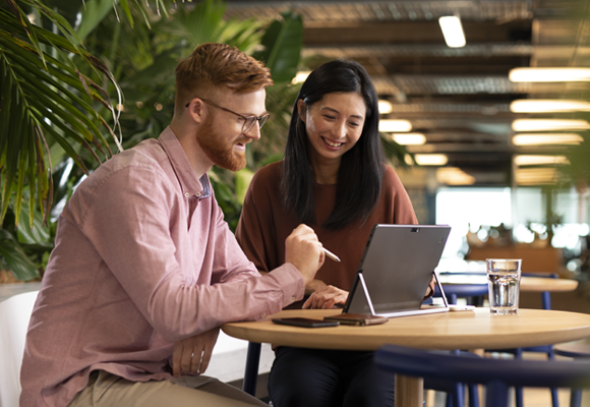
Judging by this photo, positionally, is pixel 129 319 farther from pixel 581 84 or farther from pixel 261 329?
pixel 581 84

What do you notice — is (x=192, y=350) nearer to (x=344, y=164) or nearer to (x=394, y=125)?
(x=344, y=164)

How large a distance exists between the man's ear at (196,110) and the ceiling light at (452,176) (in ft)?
52.1

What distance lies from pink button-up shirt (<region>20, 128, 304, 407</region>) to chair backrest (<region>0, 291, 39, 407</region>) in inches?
8.7

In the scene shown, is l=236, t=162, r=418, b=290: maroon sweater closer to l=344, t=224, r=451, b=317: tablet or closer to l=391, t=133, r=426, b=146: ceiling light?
l=344, t=224, r=451, b=317: tablet

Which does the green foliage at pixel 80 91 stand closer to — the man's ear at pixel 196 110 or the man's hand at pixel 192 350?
the man's ear at pixel 196 110

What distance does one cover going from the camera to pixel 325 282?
1.77m

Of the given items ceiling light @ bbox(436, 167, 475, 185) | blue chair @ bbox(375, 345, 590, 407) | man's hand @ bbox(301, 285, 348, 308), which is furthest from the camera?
ceiling light @ bbox(436, 167, 475, 185)

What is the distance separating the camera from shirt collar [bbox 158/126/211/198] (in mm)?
1322

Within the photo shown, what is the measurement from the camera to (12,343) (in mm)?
1411

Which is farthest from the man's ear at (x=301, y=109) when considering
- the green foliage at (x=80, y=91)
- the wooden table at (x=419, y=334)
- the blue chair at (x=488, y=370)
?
the blue chair at (x=488, y=370)

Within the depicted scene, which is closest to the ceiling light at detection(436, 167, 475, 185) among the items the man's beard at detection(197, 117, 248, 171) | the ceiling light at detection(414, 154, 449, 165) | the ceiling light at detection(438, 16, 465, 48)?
the ceiling light at detection(414, 154, 449, 165)

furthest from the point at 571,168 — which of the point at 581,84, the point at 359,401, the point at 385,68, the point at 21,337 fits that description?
the point at 385,68

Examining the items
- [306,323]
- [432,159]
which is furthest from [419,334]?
[432,159]

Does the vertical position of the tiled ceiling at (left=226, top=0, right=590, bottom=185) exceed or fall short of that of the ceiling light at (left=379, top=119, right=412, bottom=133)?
it exceeds it
